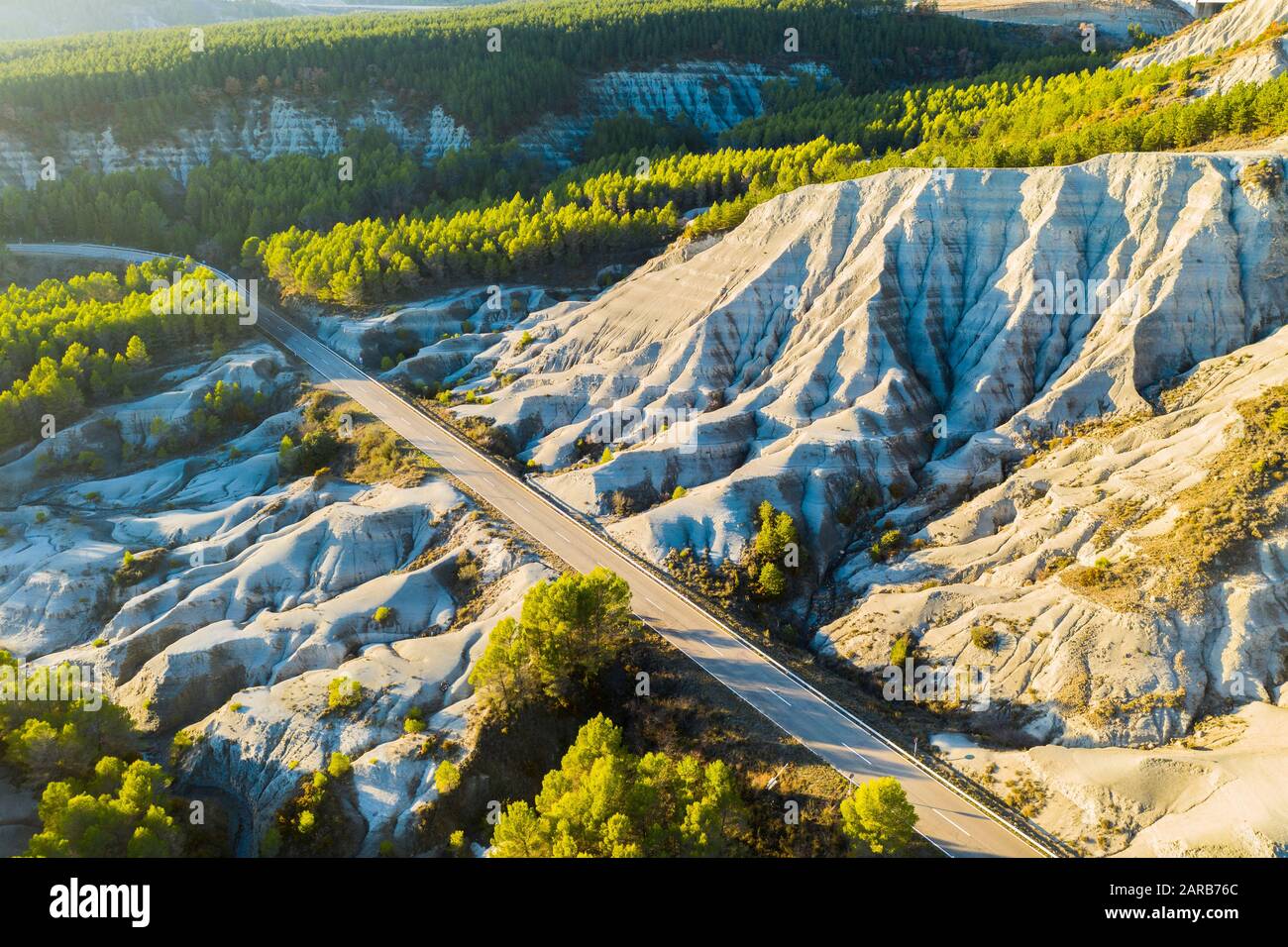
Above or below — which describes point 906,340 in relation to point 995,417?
above

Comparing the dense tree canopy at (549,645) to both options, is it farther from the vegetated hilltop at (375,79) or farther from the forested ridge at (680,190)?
the vegetated hilltop at (375,79)

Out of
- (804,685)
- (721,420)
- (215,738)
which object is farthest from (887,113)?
(215,738)

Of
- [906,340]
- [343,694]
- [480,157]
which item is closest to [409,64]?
[480,157]

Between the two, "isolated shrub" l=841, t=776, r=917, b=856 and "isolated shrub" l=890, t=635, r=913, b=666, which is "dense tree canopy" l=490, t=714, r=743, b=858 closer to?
"isolated shrub" l=841, t=776, r=917, b=856

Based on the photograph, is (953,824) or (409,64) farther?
(409,64)

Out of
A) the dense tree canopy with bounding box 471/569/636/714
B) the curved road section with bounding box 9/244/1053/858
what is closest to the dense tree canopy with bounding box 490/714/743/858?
the curved road section with bounding box 9/244/1053/858

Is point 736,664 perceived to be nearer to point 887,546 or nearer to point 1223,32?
point 887,546

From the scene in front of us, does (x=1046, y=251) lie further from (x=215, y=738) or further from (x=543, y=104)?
(x=543, y=104)

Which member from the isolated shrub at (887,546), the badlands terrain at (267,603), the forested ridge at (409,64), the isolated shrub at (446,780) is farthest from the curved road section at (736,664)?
the forested ridge at (409,64)

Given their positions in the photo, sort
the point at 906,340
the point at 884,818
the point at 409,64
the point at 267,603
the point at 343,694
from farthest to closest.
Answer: the point at 409,64, the point at 906,340, the point at 267,603, the point at 343,694, the point at 884,818
